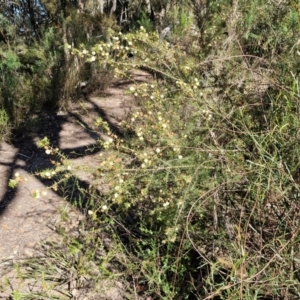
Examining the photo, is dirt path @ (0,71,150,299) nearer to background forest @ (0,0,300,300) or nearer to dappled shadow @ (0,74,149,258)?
dappled shadow @ (0,74,149,258)

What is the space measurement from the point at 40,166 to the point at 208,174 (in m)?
2.41

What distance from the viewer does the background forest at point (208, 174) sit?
161cm

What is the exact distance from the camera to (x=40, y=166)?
3.93 m

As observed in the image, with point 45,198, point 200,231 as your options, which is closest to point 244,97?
point 200,231

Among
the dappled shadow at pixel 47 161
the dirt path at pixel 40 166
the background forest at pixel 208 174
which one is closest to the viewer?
the background forest at pixel 208 174

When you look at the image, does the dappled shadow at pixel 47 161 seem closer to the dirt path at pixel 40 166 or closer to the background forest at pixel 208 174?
the dirt path at pixel 40 166

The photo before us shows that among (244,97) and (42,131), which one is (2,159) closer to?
(42,131)

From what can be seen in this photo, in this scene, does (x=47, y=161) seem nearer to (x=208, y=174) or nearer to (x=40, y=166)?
(x=40, y=166)

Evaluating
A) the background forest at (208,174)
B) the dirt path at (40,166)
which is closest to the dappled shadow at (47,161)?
the dirt path at (40,166)

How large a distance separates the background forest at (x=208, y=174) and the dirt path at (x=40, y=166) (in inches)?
11.1

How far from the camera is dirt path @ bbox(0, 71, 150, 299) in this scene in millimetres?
2775

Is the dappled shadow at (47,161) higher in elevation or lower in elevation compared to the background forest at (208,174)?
lower

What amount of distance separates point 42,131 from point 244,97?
323 centimetres

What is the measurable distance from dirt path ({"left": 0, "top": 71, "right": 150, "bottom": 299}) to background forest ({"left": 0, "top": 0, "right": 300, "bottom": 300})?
0.28 m
